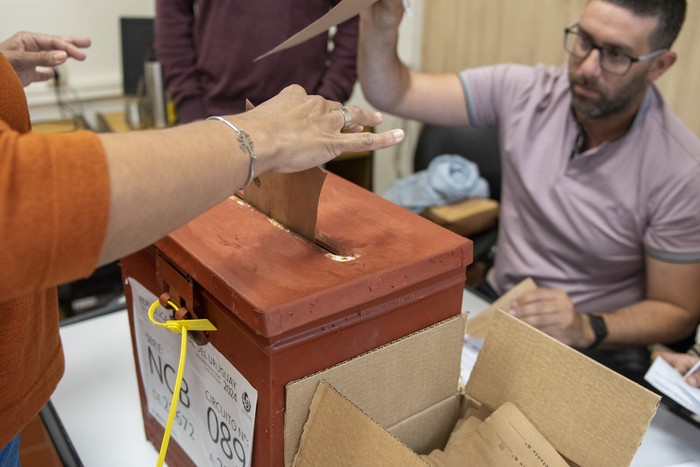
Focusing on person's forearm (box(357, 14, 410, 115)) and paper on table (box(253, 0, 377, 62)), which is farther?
person's forearm (box(357, 14, 410, 115))

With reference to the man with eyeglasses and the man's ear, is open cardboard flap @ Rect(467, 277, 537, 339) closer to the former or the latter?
the man with eyeglasses

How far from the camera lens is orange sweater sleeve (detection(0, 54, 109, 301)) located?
44 cm

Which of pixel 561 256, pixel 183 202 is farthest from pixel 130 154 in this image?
pixel 561 256

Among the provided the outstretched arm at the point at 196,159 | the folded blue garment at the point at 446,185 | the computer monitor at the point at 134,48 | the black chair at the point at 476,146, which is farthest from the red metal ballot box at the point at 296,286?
the computer monitor at the point at 134,48

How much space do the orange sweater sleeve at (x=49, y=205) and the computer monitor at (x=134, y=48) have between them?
88.6 inches

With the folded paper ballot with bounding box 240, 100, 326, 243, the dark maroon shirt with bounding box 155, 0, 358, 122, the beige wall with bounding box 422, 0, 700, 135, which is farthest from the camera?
the beige wall with bounding box 422, 0, 700, 135

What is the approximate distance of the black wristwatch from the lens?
1312 millimetres

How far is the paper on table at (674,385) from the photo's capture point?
2.99 feet

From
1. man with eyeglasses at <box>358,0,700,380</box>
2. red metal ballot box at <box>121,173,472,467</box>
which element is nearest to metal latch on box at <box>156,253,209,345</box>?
red metal ballot box at <box>121,173,472,467</box>

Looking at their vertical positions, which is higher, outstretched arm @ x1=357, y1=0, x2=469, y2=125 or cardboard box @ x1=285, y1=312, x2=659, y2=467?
outstretched arm @ x1=357, y1=0, x2=469, y2=125

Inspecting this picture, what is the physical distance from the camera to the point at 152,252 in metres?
0.77

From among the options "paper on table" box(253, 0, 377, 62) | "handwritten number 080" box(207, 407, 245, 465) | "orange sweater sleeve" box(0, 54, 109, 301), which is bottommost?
"handwritten number 080" box(207, 407, 245, 465)

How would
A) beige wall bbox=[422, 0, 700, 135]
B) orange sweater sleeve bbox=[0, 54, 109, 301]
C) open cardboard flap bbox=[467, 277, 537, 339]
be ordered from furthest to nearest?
beige wall bbox=[422, 0, 700, 135], open cardboard flap bbox=[467, 277, 537, 339], orange sweater sleeve bbox=[0, 54, 109, 301]

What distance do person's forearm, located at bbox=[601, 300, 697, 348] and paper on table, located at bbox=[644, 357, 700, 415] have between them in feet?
1.13
